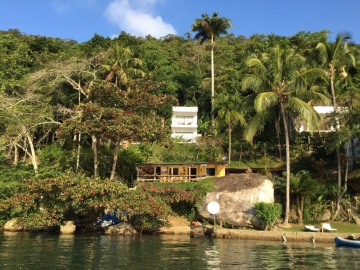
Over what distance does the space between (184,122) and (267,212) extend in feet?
92.2

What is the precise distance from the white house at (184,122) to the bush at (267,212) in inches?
996

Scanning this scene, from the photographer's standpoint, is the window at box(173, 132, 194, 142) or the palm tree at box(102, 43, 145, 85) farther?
the window at box(173, 132, 194, 142)

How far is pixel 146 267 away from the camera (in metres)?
13.6

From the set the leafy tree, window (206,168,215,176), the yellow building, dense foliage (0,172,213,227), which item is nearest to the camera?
dense foliage (0,172,213,227)

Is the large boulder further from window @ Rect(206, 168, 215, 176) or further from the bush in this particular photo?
window @ Rect(206, 168, 215, 176)

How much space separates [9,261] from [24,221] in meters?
9.20

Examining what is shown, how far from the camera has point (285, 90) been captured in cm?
2662

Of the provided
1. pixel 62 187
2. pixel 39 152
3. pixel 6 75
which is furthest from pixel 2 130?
pixel 62 187

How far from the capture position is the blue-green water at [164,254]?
14195 mm

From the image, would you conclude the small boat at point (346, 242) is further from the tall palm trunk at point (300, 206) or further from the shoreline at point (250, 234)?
the tall palm trunk at point (300, 206)

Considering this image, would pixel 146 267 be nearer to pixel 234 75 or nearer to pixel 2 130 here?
pixel 2 130

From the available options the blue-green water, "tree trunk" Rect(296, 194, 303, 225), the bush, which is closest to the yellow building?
the bush

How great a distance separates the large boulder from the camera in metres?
25.2

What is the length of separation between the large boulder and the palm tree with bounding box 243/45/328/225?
74.1 inches
